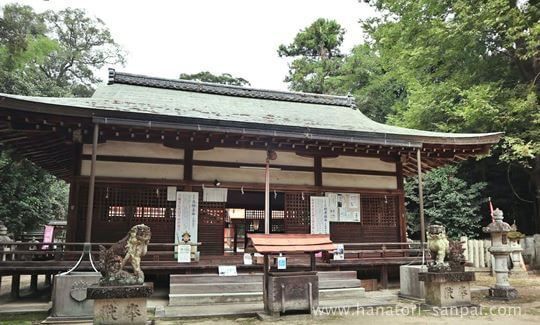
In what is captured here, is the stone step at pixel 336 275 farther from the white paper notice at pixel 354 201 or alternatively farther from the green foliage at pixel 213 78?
the green foliage at pixel 213 78

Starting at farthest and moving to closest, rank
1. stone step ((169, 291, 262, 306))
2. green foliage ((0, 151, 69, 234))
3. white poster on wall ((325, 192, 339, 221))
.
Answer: green foliage ((0, 151, 69, 234)), white poster on wall ((325, 192, 339, 221)), stone step ((169, 291, 262, 306))

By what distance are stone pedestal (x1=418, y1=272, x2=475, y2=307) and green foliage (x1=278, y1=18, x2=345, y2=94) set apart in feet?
76.6

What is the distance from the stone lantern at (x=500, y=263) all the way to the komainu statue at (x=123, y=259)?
25.6ft

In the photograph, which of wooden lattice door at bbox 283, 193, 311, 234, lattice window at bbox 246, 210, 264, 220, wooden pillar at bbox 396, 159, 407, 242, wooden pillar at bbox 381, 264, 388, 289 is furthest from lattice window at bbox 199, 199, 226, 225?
lattice window at bbox 246, 210, 264, 220

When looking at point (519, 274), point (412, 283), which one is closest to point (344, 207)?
point (412, 283)

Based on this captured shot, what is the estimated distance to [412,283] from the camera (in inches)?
359

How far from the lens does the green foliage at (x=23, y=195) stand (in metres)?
16.6

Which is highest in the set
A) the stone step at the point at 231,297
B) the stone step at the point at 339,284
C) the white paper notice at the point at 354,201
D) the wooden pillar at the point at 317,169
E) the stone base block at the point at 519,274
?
the wooden pillar at the point at 317,169

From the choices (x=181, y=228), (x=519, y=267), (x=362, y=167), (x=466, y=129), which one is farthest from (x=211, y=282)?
(x=466, y=129)

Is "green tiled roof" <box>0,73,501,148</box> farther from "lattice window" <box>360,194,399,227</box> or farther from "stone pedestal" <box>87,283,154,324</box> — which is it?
"stone pedestal" <box>87,283,154,324</box>

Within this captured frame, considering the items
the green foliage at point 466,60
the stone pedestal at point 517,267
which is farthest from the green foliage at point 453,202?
the stone pedestal at point 517,267

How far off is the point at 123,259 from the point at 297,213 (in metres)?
5.66

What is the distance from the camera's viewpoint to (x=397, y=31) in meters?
18.4

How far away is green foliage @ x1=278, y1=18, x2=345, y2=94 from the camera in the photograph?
30.5 metres
